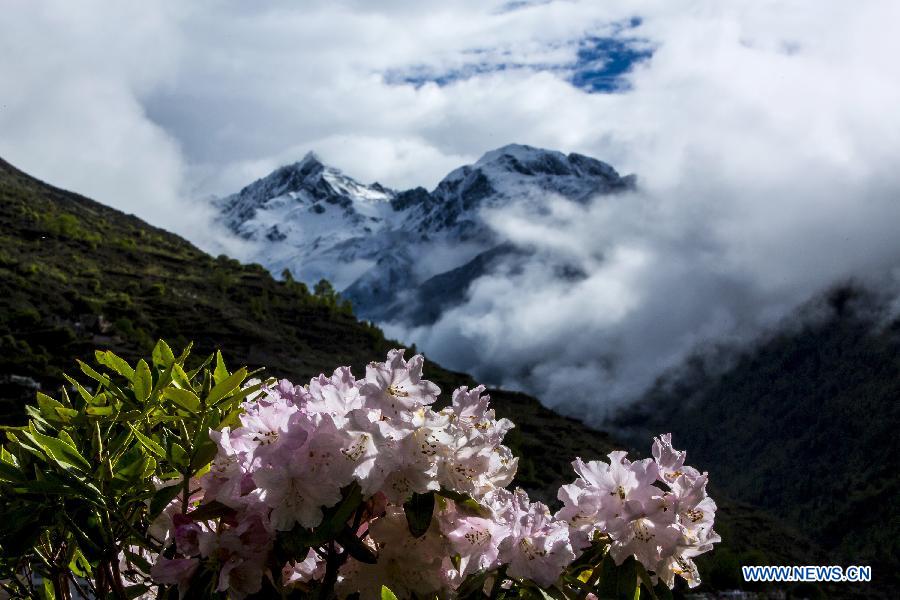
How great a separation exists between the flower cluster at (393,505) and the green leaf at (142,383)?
0.26 meters

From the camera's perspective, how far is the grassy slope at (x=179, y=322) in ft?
65.8

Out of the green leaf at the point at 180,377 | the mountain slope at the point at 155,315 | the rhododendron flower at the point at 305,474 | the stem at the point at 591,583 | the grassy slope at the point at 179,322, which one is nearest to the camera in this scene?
the rhododendron flower at the point at 305,474

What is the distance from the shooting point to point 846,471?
133 m

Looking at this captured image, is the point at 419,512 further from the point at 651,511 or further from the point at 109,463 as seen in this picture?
the point at 109,463

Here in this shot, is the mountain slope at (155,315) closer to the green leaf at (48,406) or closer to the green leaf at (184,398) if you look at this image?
the green leaf at (48,406)

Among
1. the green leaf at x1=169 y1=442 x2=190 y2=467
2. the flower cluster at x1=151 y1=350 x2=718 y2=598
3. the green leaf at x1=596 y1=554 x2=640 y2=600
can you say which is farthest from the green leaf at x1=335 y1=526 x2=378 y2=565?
the green leaf at x1=596 y1=554 x2=640 y2=600

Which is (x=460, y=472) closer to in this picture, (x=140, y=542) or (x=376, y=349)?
(x=140, y=542)

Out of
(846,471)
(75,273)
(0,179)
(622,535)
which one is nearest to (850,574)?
(622,535)

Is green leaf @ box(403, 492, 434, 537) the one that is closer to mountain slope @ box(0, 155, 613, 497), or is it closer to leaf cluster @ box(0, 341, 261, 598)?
leaf cluster @ box(0, 341, 261, 598)

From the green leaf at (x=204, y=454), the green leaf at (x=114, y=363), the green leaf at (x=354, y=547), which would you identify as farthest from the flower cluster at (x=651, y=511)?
the green leaf at (x=114, y=363)

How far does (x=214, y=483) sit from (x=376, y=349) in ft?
104

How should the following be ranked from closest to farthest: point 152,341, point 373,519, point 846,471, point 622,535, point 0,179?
1. point 622,535
2. point 373,519
3. point 152,341
4. point 0,179
5. point 846,471

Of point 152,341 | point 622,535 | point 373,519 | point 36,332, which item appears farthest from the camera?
point 152,341

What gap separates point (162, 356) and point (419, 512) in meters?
0.89
